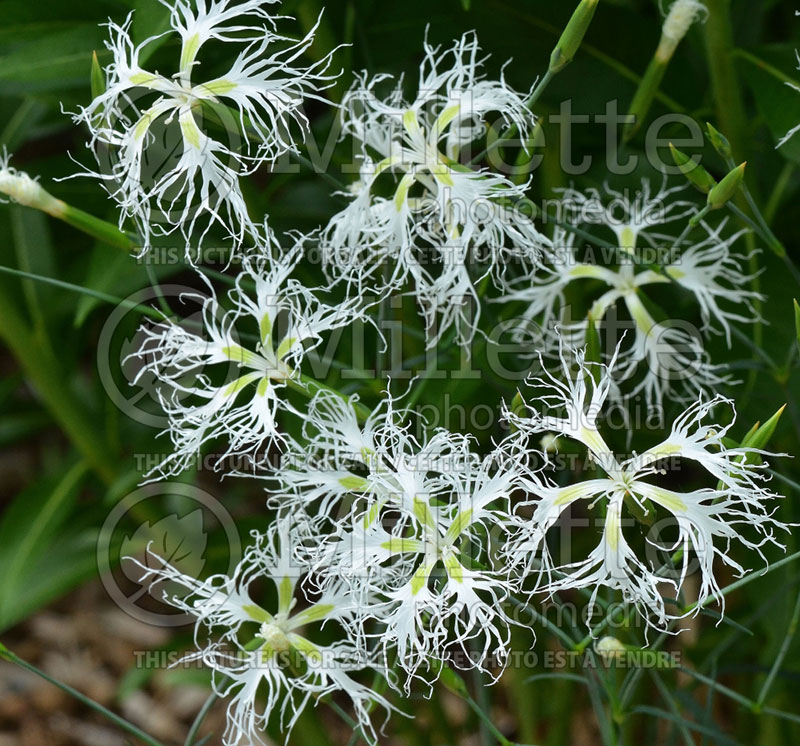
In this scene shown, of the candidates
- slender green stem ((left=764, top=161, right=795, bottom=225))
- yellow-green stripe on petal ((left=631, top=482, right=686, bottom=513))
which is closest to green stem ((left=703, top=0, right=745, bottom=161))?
slender green stem ((left=764, top=161, right=795, bottom=225))

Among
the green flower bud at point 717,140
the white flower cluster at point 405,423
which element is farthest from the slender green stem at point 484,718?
the green flower bud at point 717,140

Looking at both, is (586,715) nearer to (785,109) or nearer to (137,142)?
(785,109)

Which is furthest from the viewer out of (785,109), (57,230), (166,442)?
(57,230)

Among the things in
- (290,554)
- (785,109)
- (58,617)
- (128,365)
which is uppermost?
(785,109)

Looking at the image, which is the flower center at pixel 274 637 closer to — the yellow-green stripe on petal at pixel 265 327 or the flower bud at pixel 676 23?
the yellow-green stripe on petal at pixel 265 327

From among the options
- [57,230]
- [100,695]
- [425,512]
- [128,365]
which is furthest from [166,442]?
[100,695]

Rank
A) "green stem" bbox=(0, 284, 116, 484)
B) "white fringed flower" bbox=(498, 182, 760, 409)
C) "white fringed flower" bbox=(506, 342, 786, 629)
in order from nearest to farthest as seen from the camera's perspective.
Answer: "white fringed flower" bbox=(506, 342, 786, 629)
"white fringed flower" bbox=(498, 182, 760, 409)
"green stem" bbox=(0, 284, 116, 484)

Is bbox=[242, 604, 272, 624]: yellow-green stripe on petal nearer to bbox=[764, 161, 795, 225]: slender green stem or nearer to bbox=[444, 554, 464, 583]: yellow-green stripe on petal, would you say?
bbox=[444, 554, 464, 583]: yellow-green stripe on petal
